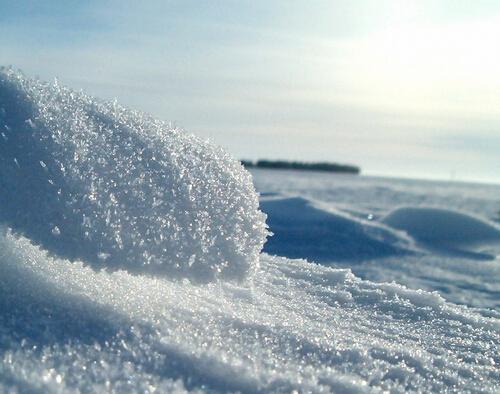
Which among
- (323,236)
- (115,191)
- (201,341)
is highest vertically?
(115,191)

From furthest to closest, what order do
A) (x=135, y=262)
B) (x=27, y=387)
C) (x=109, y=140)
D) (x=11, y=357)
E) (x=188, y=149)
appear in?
(x=188, y=149), (x=109, y=140), (x=135, y=262), (x=11, y=357), (x=27, y=387)

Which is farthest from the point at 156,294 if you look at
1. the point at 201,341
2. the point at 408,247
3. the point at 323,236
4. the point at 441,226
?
the point at 441,226

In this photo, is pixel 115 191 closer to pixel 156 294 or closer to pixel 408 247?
pixel 156 294

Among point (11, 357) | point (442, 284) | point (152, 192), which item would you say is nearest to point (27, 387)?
point (11, 357)

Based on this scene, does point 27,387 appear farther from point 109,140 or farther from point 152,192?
point 109,140

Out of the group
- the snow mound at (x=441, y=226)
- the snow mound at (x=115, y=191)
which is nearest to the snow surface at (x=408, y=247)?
the snow mound at (x=441, y=226)

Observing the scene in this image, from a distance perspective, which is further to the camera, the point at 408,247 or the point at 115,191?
the point at 408,247
